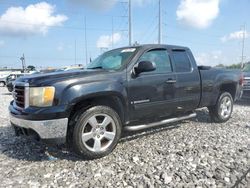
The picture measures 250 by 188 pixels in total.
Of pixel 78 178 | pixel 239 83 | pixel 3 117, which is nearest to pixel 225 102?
pixel 239 83

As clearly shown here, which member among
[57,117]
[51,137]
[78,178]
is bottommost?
[78,178]

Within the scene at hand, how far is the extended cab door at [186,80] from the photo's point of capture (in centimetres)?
559

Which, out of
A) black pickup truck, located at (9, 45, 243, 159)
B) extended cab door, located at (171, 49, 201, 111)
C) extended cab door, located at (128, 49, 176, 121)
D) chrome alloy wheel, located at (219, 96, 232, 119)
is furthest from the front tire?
chrome alloy wheel, located at (219, 96, 232, 119)

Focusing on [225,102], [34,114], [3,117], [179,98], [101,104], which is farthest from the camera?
[3,117]

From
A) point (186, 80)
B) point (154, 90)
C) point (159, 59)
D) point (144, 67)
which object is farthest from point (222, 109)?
point (144, 67)

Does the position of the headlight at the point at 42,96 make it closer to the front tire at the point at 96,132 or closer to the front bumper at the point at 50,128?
the front bumper at the point at 50,128

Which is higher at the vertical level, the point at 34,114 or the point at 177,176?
the point at 34,114

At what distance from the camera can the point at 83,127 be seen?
13.9 feet

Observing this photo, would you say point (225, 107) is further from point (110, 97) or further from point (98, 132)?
point (98, 132)

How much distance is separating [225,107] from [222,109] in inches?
5.6

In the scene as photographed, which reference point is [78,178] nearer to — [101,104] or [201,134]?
[101,104]

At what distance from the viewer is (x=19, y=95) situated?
14.7 ft

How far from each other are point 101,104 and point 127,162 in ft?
3.39

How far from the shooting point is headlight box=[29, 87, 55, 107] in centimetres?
400
